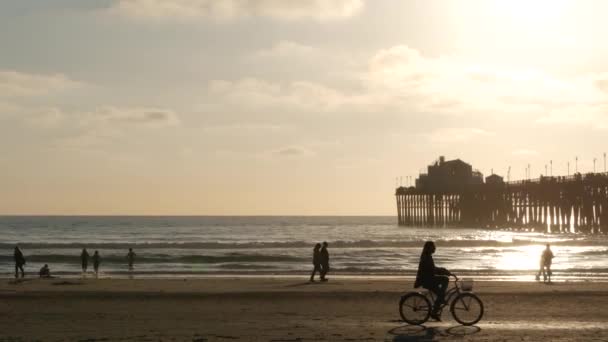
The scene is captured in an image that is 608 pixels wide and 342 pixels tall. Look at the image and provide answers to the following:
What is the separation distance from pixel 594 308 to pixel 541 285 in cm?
730

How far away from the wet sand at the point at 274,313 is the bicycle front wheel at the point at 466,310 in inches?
7.0

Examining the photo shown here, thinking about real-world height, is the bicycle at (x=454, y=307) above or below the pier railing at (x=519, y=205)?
below

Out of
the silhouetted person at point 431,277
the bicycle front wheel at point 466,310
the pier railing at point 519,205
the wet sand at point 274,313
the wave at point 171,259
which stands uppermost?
the pier railing at point 519,205

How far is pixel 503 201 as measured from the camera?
270ft

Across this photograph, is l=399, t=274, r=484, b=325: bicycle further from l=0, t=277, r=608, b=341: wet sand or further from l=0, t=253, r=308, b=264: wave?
l=0, t=253, r=308, b=264: wave

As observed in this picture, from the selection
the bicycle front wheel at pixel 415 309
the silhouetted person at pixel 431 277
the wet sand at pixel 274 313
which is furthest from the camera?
the bicycle front wheel at pixel 415 309

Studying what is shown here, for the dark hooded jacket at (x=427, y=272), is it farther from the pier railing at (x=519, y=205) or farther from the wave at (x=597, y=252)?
the pier railing at (x=519, y=205)

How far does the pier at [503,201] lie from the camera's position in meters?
64.6

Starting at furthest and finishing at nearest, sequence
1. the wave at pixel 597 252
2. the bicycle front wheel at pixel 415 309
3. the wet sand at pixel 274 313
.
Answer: the wave at pixel 597 252 → the bicycle front wheel at pixel 415 309 → the wet sand at pixel 274 313

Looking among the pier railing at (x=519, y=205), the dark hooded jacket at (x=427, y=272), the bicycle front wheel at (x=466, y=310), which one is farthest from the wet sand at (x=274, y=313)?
the pier railing at (x=519, y=205)

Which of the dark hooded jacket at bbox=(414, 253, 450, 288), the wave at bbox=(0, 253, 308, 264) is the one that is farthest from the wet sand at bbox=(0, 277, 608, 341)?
the wave at bbox=(0, 253, 308, 264)

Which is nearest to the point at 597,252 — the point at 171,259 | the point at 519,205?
the point at 171,259

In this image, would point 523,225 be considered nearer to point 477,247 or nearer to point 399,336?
point 477,247

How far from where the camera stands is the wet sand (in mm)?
11758
